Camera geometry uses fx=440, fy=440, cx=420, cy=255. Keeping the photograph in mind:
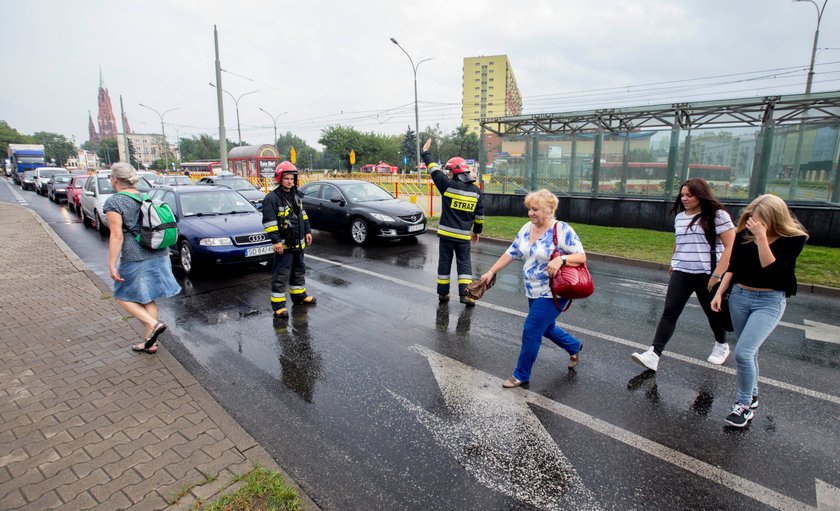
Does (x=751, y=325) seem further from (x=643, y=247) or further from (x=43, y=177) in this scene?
(x=43, y=177)

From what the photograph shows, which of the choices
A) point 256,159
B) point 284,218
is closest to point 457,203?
point 284,218

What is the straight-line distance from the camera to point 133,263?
4352 mm

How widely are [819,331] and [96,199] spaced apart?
53.8ft

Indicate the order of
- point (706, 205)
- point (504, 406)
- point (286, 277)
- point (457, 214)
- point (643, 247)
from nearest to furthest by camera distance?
point (504, 406) < point (706, 205) < point (286, 277) < point (457, 214) < point (643, 247)

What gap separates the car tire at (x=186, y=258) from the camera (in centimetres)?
760

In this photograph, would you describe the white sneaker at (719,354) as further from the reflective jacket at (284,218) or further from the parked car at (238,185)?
the parked car at (238,185)

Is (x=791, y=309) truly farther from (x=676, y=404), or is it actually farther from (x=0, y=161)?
(x=0, y=161)

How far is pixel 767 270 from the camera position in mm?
3156

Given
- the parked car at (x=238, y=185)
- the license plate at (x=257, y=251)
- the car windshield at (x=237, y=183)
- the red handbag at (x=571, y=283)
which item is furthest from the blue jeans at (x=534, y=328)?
the car windshield at (x=237, y=183)

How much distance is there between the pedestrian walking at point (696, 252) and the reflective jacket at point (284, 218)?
13.7 ft

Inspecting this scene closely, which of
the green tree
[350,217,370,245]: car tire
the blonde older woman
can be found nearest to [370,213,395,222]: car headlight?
[350,217,370,245]: car tire

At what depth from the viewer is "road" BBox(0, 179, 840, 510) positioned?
2.68m

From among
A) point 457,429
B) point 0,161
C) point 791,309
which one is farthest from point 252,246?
point 0,161

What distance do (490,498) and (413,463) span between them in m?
0.54
